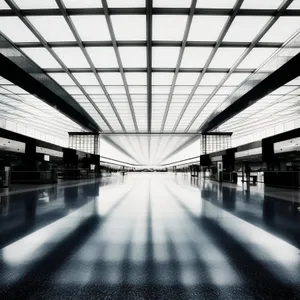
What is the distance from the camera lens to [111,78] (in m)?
16.1

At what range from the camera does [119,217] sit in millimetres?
5184

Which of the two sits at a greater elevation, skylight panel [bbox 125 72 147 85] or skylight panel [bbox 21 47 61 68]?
skylight panel [bbox 125 72 147 85]

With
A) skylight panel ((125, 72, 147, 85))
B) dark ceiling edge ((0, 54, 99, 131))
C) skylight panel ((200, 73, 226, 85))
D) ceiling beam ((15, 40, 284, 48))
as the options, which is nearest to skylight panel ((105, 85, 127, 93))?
skylight panel ((125, 72, 147, 85))

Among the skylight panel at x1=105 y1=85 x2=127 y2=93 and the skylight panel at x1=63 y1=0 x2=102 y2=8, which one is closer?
the skylight panel at x1=63 y1=0 x2=102 y2=8

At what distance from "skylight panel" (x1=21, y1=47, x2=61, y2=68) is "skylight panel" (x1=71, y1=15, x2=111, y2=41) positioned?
9.29ft

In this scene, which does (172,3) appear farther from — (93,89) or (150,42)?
(93,89)

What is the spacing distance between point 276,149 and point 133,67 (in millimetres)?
12978

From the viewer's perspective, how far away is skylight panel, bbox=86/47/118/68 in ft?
39.5

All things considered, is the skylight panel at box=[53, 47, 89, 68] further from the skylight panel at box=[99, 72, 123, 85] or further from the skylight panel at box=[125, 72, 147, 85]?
the skylight panel at box=[125, 72, 147, 85]

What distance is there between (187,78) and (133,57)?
4.89 metres

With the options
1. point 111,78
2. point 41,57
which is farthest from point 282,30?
point 41,57

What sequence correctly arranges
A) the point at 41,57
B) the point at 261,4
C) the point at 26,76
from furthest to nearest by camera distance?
the point at 26,76 < the point at 41,57 < the point at 261,4

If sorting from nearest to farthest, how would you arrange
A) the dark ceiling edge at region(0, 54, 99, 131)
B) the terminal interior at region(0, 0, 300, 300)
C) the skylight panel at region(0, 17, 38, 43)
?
the terminal interior at region(0, 0, 300, 300) → the skylight panel at region(0, 17, 38, 43) → the dark ceiling edge at region(0, 54, 99, 131)

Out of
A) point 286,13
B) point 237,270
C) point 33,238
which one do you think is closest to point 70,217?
point 33,238
